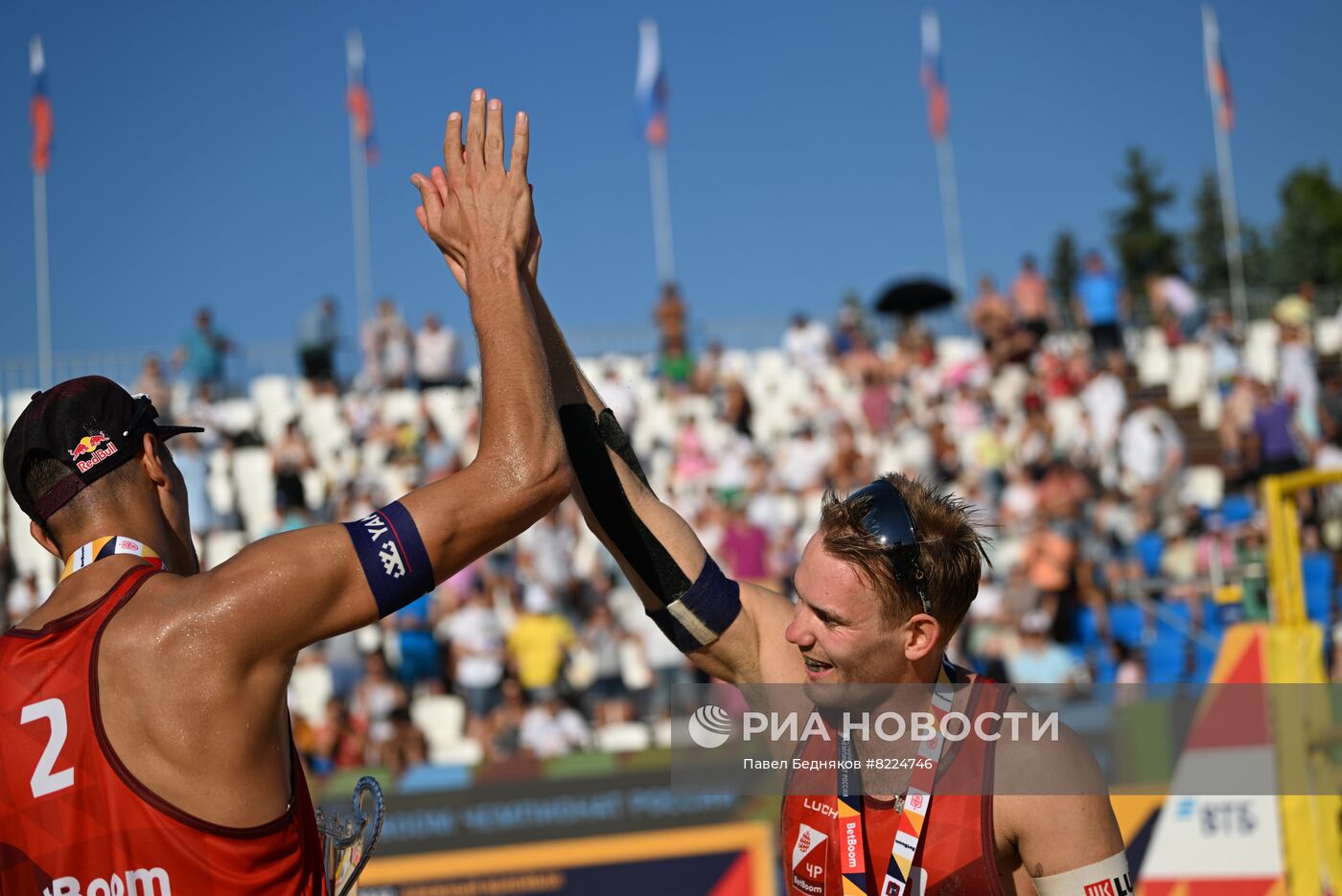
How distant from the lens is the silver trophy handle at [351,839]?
116 inches

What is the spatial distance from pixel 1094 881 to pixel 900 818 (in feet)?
1.34

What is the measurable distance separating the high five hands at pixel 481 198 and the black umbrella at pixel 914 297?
19903 millimetres

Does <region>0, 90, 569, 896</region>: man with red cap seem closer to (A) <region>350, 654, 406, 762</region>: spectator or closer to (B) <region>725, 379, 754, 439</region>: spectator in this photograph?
(A) <region>350, 654, 406, 762</region>: spectator

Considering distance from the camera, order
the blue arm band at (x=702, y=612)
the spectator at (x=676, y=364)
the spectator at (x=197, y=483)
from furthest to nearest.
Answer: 1. the spectator at (x=676, y=364)
2. the spectator at (x=197, y=483)
3. the blue arm band at (x=702, y=612)

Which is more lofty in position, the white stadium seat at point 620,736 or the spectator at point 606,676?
the spectator at point 606,676

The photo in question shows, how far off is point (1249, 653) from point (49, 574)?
12.8 m

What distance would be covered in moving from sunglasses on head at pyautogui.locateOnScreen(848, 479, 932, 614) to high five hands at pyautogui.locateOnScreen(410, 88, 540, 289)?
947mm

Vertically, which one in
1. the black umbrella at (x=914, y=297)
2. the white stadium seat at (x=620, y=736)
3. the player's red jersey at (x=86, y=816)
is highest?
the black umbrella at (x=914, y=297)

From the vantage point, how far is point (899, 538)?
3006 millimetres

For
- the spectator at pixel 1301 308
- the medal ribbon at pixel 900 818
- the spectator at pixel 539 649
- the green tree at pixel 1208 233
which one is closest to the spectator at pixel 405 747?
the spectator at pixel 539 649

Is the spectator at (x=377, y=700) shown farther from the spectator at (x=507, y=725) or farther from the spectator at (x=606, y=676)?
the spectator at (x=606, y=676)

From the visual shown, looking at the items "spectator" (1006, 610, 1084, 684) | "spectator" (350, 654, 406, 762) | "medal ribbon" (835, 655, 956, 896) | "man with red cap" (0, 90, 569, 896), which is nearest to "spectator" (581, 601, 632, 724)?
"spectator" (350, 654, 406, 762)

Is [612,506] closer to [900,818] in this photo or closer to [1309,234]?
[900,818]

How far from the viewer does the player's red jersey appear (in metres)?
2.46
